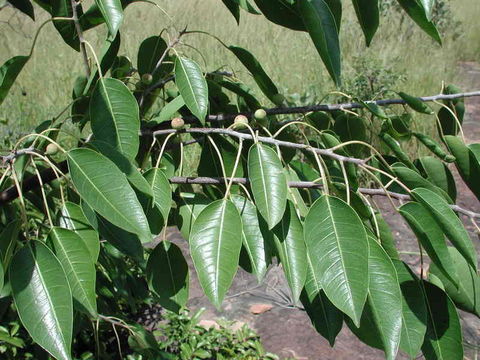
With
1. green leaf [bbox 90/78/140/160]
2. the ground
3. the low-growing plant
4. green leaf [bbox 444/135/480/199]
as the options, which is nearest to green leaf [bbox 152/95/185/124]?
the low-growing plant

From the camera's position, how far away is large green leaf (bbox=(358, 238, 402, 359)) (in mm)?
576

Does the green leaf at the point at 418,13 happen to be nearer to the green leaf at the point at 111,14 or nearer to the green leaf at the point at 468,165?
the green leaf at the point at 468,165

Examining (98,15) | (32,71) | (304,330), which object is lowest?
(304,330)

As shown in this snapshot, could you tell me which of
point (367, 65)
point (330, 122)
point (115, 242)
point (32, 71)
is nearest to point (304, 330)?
point (330, 122)

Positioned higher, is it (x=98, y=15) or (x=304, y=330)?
(x=98, y=15)

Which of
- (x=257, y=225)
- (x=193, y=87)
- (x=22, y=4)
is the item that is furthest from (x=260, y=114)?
(x=22, y=4)

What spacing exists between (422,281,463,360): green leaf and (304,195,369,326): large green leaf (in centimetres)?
18

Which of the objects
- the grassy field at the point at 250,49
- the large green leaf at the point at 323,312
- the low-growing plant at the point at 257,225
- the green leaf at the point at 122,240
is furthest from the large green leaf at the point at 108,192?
the grassy field at the point at 250,49

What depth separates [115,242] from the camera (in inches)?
28.6

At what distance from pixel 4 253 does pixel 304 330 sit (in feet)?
6.29

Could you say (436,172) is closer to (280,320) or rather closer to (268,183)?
(268,183)

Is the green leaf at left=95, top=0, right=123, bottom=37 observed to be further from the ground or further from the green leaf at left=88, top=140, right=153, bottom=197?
the ground

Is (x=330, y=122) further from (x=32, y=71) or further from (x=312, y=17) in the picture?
(x=32, y=71)

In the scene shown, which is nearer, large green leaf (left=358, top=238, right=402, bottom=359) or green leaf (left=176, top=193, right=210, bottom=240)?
large green leaf (left=358, top=238, right=402, bottom=359)
